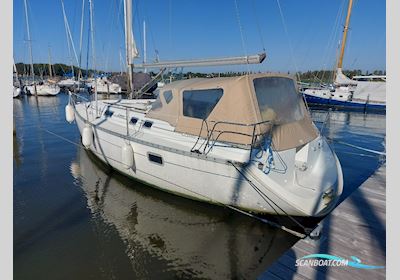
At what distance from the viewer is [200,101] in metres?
6.05

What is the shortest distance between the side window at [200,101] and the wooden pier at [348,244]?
3137mm

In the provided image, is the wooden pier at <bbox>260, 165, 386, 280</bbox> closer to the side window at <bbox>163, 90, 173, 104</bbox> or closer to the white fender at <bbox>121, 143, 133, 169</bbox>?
the white fender at <bbox>121, 143, 133, 169</bbox>

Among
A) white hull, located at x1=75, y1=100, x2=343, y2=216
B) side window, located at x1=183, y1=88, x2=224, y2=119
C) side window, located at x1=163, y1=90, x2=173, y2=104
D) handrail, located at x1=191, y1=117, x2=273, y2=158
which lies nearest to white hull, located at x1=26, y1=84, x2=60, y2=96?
white hull, located at x1=75, y1=100, x2=343, y2=216

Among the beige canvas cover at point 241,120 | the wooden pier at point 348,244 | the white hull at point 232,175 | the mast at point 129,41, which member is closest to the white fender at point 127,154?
the white hull at point 232,175

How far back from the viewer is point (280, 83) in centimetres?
604

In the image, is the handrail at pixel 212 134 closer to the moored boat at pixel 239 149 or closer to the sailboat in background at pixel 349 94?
the moored boat at pixel 239 149

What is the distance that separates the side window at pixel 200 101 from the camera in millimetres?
5812

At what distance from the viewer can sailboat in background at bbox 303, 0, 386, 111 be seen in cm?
2573

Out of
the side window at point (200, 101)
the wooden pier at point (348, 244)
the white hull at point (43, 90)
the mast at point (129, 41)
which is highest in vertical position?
the mast at point (129, 41)

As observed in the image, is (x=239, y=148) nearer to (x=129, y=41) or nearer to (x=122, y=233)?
(x=122, y=233)

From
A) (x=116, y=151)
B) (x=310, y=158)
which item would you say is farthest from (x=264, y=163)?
(x=116, y=151)

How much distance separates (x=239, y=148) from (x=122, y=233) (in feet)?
9.47

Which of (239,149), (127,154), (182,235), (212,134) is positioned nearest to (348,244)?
(239,149)

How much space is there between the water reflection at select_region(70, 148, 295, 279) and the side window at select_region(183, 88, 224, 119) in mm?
Answer: 2093
